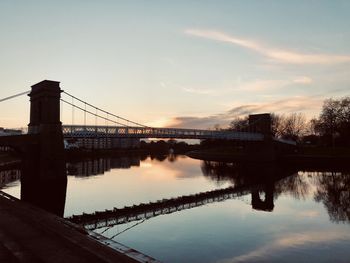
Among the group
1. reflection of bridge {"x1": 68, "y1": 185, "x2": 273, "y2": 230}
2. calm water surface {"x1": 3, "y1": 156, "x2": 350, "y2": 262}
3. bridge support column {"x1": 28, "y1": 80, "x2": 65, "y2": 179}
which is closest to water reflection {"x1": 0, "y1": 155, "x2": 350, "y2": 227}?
calm water surface {"x1": 3, "y1": 156, "x2": 350, "y2": 262}

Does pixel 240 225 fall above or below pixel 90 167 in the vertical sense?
above

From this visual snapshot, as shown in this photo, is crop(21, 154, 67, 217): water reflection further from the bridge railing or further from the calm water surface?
the bridge railing

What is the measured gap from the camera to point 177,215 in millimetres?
28266

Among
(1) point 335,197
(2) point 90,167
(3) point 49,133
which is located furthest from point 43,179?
(2) point 90,167

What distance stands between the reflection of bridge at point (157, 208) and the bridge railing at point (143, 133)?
1843cm

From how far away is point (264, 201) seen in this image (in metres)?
36.4

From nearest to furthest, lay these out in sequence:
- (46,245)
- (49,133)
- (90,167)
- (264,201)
Result: (46,245)
(264,201)
(49,133)
(90,167)

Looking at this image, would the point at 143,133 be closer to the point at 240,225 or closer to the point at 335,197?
the point at 335,197

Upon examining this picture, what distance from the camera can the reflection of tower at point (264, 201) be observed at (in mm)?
32812

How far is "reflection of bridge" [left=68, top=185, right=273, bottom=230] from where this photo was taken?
25.5m

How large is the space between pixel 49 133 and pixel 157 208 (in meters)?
20.0

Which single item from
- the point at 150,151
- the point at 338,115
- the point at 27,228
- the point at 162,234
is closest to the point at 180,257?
the point at 162,234

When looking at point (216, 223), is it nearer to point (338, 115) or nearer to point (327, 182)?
point (327, 182)

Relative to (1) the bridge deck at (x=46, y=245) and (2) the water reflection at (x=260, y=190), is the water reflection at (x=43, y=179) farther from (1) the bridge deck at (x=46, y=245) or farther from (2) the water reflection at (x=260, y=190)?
(1) the bridge deck at (x=46, y=245)
